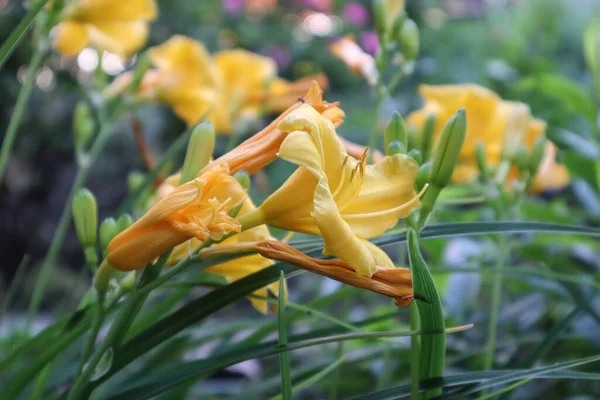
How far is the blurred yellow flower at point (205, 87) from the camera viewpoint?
3.30ft

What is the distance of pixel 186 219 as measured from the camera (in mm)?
369

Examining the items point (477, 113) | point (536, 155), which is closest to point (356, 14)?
point (477, 113)

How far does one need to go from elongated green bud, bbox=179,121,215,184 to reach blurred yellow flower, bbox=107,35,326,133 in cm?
51

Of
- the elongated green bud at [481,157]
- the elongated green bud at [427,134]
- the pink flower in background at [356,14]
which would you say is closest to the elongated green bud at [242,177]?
the elongated green bud at [427,134]

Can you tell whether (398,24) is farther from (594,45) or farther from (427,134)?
(594,45)

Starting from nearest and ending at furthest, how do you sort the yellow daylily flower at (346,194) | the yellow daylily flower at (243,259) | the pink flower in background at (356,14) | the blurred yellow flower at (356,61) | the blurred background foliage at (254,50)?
the yellow daylily flower at (346,194) < the yellow daylily flower at (243,259) < the blurred yellow flower at (356,61) < the blurred background foliage at (254,50) < the pink flower in background at (356,14)

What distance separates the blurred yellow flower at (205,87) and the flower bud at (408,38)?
21 centimetres

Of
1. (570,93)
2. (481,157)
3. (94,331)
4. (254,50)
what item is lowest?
(254,50)

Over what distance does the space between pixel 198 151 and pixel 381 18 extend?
1.33 ft

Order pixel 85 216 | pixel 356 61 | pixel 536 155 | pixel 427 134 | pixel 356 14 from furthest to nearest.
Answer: pixel 356 14 → pixel 356 61 → pixel 536 155 → pixel 427 134 → pixel 85 216

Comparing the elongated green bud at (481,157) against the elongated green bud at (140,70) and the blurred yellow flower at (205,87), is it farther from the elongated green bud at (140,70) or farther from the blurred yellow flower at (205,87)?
the elongated green bud at (140,70)

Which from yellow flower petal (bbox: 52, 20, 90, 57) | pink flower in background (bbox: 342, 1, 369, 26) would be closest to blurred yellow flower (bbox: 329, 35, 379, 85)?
yellow flower petal (bbox: 52, 20, 90, 57)

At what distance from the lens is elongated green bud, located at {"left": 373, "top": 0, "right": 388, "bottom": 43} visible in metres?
0.73

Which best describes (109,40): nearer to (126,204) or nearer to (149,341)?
(126,204)
